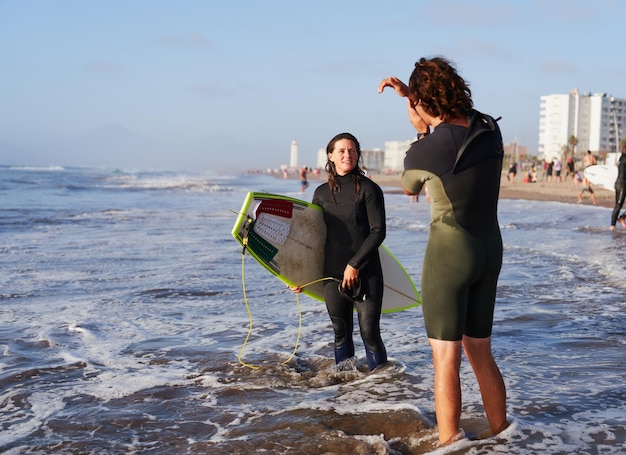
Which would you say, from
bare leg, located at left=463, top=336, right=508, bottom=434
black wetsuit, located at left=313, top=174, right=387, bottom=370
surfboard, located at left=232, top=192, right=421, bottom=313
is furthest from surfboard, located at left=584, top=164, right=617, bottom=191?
bare leg, located at left=463, top=336, right=508, bottom=434

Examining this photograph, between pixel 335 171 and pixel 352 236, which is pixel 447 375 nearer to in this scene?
pixel 352 236

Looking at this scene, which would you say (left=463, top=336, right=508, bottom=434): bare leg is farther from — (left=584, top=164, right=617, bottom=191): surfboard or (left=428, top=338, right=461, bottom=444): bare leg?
(left=584, top=164, right=617, bottom=191): surfboard

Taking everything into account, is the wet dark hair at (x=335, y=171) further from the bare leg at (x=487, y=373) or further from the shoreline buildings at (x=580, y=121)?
the shoreline buildings at (x=580, y=121)

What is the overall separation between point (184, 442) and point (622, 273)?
7.36 metres

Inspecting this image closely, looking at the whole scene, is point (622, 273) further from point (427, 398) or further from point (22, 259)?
point (22, 259)

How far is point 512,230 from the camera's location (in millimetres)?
16094

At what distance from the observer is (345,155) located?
4.31 meters

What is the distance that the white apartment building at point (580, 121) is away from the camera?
562 feet

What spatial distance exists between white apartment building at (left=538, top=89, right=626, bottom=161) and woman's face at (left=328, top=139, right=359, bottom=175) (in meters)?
176

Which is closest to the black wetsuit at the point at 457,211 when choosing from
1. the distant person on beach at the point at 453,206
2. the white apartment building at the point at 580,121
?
the distant person on beach at the point at 453,206

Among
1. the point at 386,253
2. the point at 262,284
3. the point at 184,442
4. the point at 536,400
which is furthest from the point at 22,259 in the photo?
the point at 536,400

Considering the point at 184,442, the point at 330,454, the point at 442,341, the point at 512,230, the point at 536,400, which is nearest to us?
the point at 442,341

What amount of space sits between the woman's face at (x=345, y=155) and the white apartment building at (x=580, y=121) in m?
176

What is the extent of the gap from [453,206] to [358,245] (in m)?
1.43
